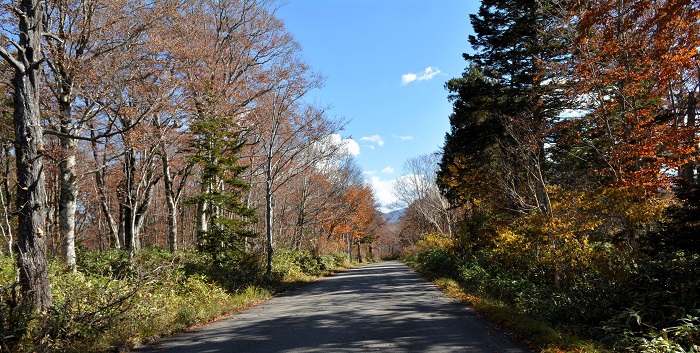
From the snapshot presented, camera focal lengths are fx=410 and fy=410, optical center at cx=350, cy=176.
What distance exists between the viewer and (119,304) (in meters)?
7.20

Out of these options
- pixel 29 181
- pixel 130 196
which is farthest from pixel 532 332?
pixel 130 196

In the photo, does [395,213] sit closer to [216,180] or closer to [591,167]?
[591,167]

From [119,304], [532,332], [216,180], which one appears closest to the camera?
[532,332]

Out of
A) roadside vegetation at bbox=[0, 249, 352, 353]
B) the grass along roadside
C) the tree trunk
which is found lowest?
the grass along roadside

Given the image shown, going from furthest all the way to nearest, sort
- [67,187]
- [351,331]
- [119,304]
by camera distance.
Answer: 1. [67,187]
2. [351,331]
3. [119,304]

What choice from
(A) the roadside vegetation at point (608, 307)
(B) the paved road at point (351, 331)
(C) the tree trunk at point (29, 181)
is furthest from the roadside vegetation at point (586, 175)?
(C) the tree trunk at point (29, 181)

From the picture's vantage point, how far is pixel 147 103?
12.3 metres

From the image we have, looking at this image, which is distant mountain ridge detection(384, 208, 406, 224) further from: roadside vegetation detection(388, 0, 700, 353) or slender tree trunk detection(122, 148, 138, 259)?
slender tree trunk detection(122, 148, 138, 259)

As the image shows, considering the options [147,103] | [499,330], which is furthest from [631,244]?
[147,103]

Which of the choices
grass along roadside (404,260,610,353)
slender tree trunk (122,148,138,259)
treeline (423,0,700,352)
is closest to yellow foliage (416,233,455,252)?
treeline (423,0,700,352)

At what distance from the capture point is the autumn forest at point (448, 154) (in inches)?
262

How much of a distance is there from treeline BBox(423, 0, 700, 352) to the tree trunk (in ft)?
28.3

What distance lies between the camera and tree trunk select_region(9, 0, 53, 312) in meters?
6.50

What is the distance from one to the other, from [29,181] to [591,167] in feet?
61.3
